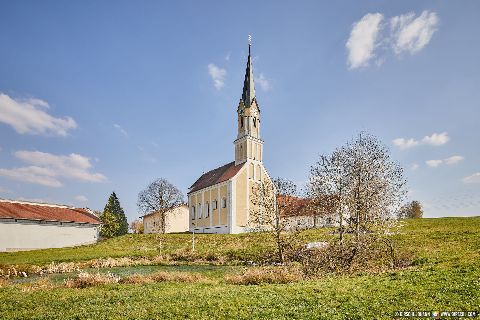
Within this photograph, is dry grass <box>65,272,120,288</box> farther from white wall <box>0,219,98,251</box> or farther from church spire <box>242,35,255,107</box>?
church spire <box>242,35,255,107</box>

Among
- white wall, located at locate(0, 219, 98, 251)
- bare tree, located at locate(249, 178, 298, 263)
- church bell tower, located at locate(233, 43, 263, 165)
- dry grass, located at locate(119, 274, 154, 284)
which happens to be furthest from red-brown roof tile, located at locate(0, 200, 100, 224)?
dry grass, located at locate(119, 274, 154, 284)

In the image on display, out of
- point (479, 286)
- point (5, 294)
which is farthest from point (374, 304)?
point (5, 294)

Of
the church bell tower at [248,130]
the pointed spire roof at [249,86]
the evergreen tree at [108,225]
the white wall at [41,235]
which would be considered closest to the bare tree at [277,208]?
the church bell tower at [248,130]

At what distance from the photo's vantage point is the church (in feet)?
177

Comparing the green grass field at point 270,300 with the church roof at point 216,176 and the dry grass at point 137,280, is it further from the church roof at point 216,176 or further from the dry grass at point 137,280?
the church roof at point 216,176

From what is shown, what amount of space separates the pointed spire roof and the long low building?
33.2m

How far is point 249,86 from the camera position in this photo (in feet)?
202

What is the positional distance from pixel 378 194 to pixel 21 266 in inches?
1183

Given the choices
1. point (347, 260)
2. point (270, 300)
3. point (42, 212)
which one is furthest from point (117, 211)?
point (270, 300)

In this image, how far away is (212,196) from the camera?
5950 cm

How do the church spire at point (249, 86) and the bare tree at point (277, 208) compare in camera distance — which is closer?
the bare tree at point (277, 208)

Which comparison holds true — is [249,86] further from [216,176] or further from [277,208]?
[277,208]

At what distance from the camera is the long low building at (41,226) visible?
48.2m

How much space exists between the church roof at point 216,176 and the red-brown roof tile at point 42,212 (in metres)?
19.4
